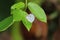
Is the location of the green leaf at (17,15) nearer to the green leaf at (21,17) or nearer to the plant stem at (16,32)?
the green leaf at (21,17)

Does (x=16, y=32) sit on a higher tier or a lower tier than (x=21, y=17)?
lower

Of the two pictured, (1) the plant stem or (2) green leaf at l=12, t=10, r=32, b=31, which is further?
(1) the plant stem

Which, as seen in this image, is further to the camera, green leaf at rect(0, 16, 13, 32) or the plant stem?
the plant stem

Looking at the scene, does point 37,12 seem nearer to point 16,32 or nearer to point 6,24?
point 6,24

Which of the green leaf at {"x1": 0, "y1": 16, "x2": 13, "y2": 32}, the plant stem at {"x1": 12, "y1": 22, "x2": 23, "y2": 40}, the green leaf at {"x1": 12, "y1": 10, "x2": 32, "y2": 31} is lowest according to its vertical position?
the plant stem at {"x1": 12, "y1": 22, "x2": 23, "y2": 40}

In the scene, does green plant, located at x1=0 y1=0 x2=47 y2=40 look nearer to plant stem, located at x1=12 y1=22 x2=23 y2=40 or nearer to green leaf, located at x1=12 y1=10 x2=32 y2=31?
green leaf, located at x1=12 y1=10 x2=32 y2=31

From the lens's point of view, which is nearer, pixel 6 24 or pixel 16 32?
pixel 6 24

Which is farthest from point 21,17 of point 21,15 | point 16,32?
point 16,32

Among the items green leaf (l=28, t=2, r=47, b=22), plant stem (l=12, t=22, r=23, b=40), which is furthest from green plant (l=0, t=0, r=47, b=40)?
plant stem (l=12, t=22, r=23, b=40)

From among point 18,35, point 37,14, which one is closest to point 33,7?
point 37,14

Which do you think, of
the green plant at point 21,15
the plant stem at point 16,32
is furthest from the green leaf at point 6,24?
the plant stem at point 16,32

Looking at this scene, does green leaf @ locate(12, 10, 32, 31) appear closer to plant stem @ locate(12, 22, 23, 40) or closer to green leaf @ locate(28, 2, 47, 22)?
green leaf @ locate(28, 2, 47, 22)

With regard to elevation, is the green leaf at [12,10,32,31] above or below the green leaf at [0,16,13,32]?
above
